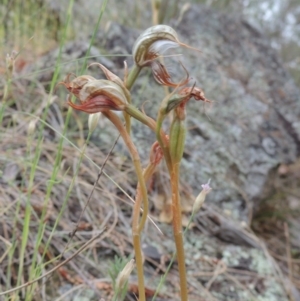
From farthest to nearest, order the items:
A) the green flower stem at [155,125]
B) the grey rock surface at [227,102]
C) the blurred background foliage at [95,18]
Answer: the blurred background foliage at [95,18] < the grey rock surface at [227,102] < the green flower stem at [155,125]

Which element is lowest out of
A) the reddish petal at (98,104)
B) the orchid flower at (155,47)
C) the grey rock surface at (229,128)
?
the reddish petal at (98,104)

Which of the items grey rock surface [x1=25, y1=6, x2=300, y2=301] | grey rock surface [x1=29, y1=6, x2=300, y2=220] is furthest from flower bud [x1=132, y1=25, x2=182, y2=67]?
grey rock surface [x1=29, y1=6, x2=300, y2=220]

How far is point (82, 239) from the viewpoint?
1.30 metres

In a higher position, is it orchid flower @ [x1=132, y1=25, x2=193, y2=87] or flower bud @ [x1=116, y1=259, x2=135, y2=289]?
orchid flower @ [x1=132, y1=25, x2=193, y2=87]

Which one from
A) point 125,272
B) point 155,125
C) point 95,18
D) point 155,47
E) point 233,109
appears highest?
point 95,18

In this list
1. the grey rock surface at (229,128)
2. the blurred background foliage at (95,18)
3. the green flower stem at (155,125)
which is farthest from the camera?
the blurred background foliage at (95,18)

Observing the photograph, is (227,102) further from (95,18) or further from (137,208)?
(95,18)

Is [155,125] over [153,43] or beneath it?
beneath

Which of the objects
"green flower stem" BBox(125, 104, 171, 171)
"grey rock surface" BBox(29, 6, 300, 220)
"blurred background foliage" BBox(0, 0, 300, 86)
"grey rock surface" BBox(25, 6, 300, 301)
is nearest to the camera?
"green flower stem" BBox(125, 104, 171, 171)

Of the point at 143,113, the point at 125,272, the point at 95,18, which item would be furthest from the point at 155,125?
the point at 95,18

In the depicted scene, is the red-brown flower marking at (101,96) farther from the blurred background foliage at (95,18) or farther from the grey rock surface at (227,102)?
the grey rock surface at (227,102)

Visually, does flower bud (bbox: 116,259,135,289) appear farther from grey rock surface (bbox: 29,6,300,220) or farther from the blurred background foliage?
grey rock surface (bbox: 29,6,300,220)

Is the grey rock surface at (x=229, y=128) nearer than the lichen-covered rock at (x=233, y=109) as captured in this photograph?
Yes

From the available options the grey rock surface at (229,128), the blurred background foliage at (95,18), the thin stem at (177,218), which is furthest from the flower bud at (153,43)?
the grey rock surface at (229,128)
